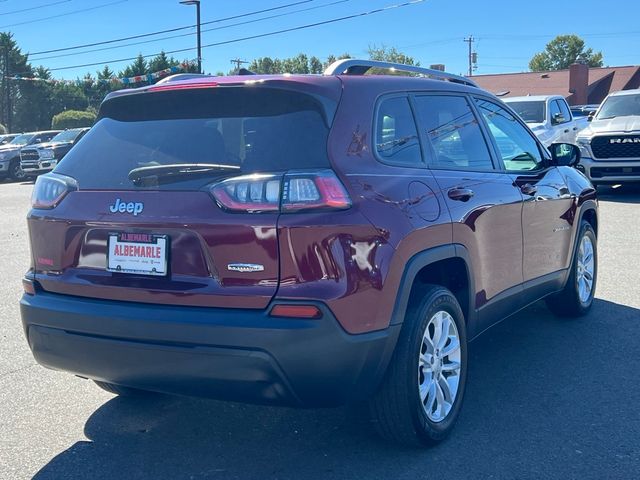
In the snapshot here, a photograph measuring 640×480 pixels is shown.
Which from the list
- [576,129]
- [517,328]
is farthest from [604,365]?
[576,129]

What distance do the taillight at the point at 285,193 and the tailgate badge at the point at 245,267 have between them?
0.75 feet

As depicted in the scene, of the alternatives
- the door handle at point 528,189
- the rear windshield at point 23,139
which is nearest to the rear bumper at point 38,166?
the rear windshield at point 23,139

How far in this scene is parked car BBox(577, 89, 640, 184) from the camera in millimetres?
14133

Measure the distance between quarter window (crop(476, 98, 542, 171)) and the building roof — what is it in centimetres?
4817

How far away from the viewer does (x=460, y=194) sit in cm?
407

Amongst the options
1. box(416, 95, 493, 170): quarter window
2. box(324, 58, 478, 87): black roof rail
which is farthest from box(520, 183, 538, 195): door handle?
box(324, 58, 478, 87): black roof rail

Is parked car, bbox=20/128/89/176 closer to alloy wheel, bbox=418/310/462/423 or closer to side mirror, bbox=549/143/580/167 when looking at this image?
side mirror, bbox=549/143/580/167

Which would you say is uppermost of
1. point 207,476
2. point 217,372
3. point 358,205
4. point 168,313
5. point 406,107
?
point 406,107

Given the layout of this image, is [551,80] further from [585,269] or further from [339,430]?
[339,430]

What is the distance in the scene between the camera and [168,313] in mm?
3244

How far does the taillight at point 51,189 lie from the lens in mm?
3699

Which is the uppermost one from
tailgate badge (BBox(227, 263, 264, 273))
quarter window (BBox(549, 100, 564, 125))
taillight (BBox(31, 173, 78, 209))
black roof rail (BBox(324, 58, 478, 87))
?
quarter window (BBox(549, 100, 564, 125))

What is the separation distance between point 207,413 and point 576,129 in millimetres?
14778

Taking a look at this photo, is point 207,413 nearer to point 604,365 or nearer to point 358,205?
point 358,205
